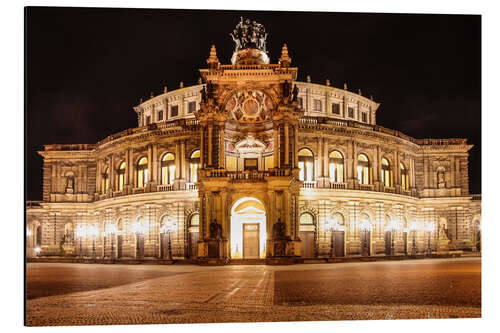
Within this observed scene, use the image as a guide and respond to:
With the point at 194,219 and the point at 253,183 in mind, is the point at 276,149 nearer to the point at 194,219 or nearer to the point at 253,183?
the point at 253,183

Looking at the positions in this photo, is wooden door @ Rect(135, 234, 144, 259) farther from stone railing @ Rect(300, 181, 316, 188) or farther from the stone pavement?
the stone pavement

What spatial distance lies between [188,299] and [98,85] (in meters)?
9.63

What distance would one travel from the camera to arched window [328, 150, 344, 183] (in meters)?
43.7

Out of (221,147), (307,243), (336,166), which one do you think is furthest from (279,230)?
(336,166)

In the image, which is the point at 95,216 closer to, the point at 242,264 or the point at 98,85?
the point at 242,264

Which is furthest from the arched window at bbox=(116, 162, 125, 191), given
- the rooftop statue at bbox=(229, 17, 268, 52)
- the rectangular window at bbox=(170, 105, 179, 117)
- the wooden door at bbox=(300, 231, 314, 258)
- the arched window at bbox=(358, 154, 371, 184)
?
the rooftop statue at bbox=(229, 17, 268, 52)

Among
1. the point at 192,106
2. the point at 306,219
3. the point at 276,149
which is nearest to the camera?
the point at 276,149

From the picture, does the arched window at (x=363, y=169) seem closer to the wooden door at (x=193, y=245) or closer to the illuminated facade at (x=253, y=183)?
the illuminated facade at (x=253, y=183)

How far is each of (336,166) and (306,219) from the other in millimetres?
4921

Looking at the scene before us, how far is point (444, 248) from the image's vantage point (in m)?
34.6

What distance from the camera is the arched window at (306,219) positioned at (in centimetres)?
4238

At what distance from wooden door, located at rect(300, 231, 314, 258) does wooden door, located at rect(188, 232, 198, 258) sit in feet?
25.9

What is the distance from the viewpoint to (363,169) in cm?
4506

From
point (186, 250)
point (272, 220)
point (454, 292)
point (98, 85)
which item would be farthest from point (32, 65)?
point (186, 250)
